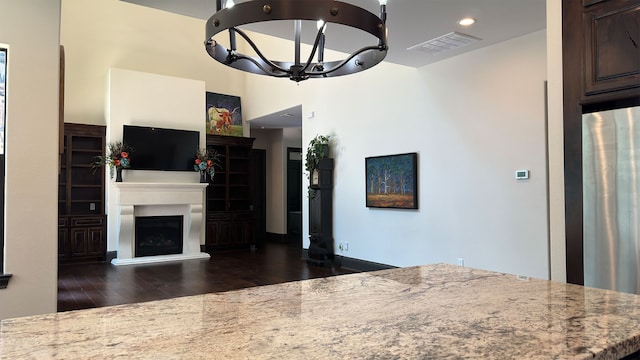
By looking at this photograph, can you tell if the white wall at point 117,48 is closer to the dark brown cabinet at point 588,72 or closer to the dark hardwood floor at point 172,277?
the dark hardwood floor at point 172,277

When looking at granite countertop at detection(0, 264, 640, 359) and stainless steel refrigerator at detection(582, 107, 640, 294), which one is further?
stainless steel refrigerator at detection(582, 107, 640, 294)

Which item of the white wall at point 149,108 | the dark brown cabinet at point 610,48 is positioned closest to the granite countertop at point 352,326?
the dark brown cabinet at point 610,48

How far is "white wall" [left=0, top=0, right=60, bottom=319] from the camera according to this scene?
271 centimetres

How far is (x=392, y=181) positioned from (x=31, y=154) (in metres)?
4.22

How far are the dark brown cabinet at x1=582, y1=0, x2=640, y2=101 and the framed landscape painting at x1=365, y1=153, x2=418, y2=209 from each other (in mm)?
3133

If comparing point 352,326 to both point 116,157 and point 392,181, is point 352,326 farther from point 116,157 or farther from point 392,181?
point 116,157

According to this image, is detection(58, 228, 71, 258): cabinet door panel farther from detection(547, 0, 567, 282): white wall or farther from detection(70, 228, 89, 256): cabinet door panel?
detection(547, 0, 567, 282): white wall

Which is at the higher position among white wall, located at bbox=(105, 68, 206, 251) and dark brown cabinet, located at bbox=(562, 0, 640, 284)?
white wall, located at bbox=(105, 68, 206, 251)

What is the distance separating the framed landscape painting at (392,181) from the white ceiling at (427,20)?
4.91 feet

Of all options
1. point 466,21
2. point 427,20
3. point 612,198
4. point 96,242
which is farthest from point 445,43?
point 96,242

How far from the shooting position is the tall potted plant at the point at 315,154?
7.04 meters

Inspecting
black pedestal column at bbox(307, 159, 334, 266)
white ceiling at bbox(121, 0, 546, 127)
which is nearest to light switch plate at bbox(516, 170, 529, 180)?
white ceiling at bbox(121, 0, 546, 127)

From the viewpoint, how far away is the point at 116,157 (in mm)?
7355

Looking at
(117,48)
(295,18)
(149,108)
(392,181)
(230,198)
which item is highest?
(117,48)
